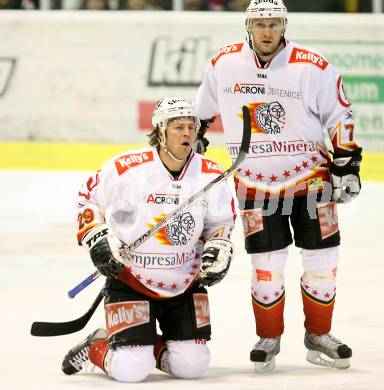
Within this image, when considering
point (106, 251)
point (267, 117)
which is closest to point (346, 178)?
point (267, 117)

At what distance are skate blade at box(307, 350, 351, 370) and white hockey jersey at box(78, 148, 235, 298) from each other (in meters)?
0.58

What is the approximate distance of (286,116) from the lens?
A: 4.77 m

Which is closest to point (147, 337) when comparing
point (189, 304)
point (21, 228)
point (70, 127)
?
point (189, 304)

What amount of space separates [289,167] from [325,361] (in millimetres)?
737

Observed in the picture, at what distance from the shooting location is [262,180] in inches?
190

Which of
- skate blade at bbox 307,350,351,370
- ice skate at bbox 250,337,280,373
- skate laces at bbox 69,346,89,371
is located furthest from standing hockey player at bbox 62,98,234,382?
skate blade at bbox 307,350,351,370

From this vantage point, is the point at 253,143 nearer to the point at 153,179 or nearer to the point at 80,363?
the point at 153,179

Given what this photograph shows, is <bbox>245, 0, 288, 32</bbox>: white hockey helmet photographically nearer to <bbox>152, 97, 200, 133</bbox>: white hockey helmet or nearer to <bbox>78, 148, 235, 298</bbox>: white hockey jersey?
<bbox>152, 97, 200, 133</bbox>: white hockey helmet

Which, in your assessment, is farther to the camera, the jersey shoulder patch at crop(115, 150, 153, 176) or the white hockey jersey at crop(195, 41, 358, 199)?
the white hockey jersey at crop(195, 41, 358, 199)

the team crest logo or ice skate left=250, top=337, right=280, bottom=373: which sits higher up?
the team crest logo

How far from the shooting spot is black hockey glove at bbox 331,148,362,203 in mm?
4734

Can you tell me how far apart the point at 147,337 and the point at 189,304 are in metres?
0.21

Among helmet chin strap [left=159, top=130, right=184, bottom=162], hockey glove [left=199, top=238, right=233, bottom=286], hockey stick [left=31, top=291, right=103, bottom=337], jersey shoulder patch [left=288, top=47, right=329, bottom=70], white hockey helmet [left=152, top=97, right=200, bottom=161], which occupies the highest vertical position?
jersey shoulder patch [left=288, top=47, right=329, bottom=70]

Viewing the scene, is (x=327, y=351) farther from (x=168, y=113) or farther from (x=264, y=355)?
(x=168, y=113)
